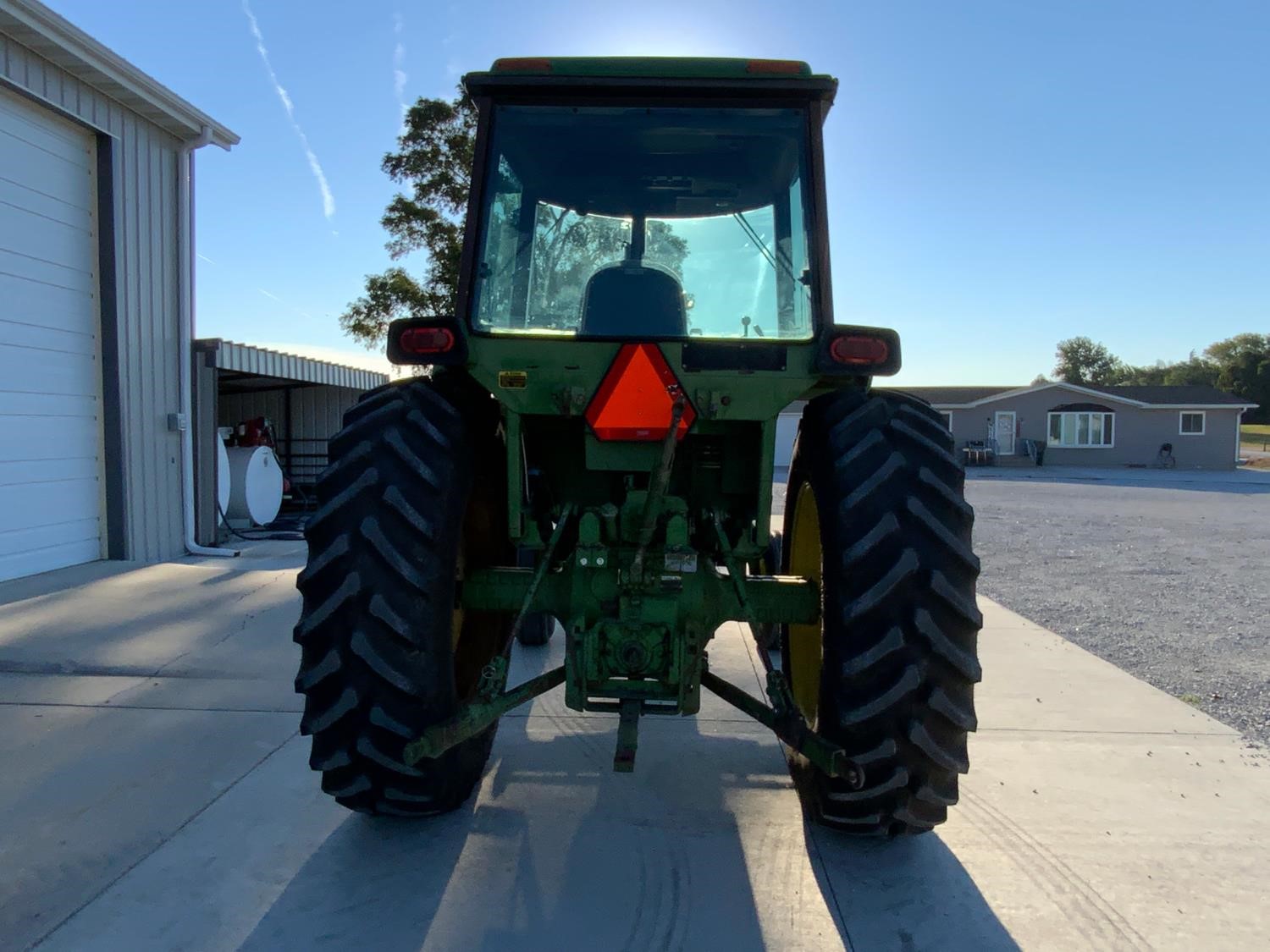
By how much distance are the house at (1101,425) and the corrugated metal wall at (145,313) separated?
2607 cm

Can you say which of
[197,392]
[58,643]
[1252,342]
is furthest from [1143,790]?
[1252,342]

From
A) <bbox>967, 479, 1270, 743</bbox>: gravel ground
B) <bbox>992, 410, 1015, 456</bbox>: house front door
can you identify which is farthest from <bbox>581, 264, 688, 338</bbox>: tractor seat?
<bbox>992, 410, 1015, 456</bbox>: house front door

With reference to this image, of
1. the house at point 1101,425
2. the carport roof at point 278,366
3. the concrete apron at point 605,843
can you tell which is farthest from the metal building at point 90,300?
the house at point 1101,425

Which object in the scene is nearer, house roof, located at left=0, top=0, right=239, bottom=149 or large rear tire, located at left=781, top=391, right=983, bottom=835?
large rear tire, located at left=781, top=391, right=983, bottom=835

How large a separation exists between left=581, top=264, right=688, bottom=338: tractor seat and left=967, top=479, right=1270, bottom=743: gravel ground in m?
3.47

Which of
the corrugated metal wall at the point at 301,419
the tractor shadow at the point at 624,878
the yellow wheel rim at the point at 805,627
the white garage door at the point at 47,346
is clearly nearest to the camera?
the tractor shadow at the point at 624,878

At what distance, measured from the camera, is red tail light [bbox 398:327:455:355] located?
2.77m

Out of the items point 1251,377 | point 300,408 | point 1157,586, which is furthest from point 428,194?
point 1251,377

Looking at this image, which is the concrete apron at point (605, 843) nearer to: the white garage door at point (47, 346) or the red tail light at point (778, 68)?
the red tail light at point (778, 68)

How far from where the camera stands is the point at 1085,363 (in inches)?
3305

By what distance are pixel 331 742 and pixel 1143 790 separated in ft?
10.1

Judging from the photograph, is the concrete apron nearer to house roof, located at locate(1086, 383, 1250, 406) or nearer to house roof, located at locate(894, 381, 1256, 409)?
house roof, located at locate(894, 381, 1256, 409)

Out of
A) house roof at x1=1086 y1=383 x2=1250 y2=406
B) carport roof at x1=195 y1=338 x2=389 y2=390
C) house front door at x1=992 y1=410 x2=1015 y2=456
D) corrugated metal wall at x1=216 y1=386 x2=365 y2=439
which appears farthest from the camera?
house front door at x1=992 y1=410 x2=1015 y2=456

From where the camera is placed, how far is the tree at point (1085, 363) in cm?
8262
